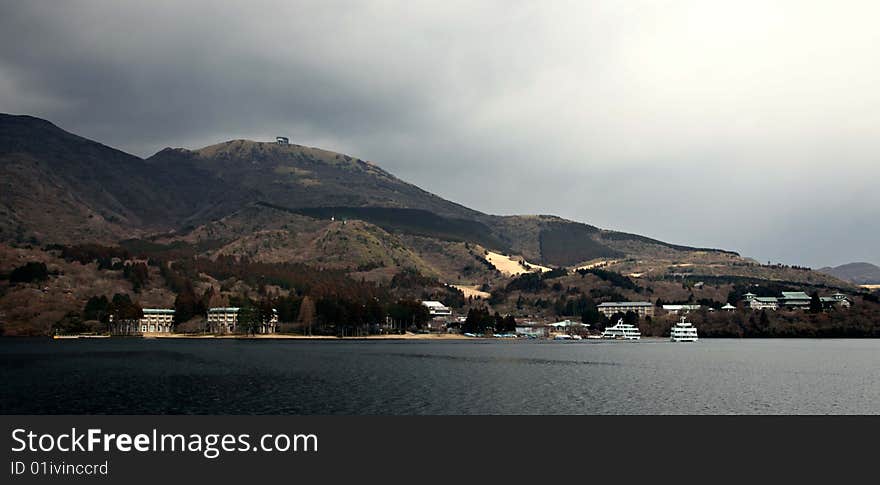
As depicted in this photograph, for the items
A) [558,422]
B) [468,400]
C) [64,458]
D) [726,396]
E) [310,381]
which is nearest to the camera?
[64,458]

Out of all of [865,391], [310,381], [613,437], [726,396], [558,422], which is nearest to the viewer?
[613,437]

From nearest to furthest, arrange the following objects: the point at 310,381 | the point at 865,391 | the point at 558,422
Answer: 1. the point at 558,422
2. the point at 865,391
3. the point at 310,381

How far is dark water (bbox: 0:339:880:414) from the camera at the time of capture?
8356 centimetres

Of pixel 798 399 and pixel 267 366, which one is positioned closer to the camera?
pixel 798 399

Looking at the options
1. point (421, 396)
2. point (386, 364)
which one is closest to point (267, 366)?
point (386, 364)

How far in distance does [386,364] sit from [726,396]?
76.2 metres

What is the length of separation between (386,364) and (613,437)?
300 ft

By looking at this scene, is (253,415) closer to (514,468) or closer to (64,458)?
(64,458)

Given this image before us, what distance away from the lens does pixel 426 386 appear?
106 m

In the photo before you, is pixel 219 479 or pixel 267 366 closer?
pixel 219 479

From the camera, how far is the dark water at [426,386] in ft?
274

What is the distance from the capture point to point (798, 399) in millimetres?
94562

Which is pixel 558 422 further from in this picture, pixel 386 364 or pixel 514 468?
pixel 386 364

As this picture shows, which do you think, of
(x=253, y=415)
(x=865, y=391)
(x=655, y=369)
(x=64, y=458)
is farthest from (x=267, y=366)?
(x=865, y=391)
